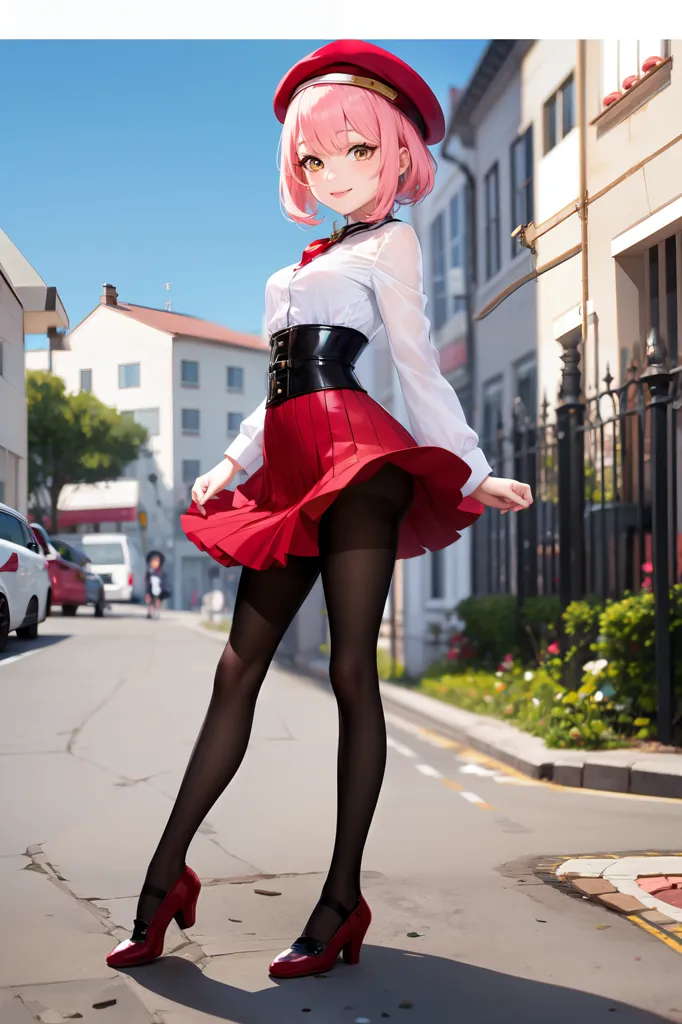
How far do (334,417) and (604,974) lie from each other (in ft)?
4.02

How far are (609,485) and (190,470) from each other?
2.84 m

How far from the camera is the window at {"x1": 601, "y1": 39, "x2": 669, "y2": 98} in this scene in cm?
328

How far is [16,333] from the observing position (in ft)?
10.1

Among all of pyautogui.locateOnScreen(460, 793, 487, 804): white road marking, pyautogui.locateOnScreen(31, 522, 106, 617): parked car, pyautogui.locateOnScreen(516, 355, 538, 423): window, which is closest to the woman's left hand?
pyautogui.locateOnScreen(31, 522, 106, 617): parked car

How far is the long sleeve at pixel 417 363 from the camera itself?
2281mm

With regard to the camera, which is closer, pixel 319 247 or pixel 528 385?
pixel 319 247

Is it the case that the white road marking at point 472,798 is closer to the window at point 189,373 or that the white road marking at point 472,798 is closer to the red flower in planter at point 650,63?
the window at point 189,373

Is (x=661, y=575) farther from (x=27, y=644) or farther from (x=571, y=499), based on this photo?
(x=27, y=644)

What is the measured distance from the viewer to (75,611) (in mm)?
3281

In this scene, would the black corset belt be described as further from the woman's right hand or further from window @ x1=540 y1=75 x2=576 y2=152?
window @ x1=540 y1=75 x2=576 y2=152

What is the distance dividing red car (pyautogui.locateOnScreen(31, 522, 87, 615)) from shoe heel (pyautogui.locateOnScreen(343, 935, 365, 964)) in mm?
1425

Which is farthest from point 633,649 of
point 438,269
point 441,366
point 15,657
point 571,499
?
point 15,657
